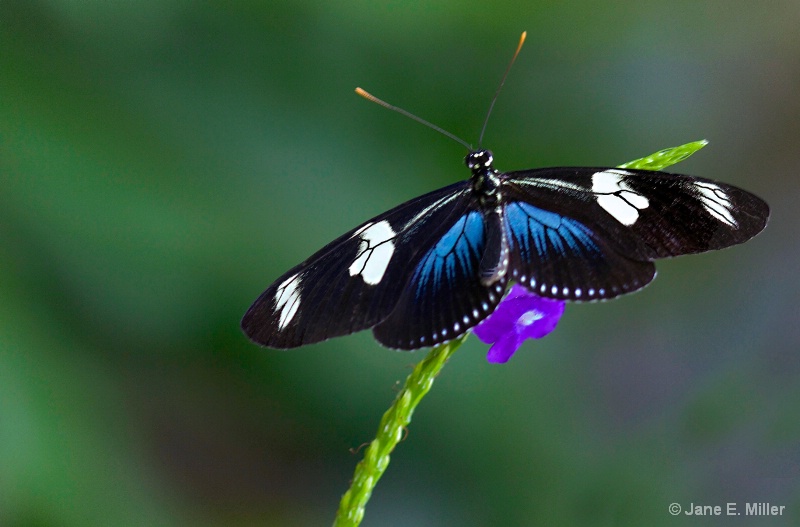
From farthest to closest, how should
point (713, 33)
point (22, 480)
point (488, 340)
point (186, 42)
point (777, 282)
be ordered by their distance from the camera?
point (713, 33)
point (777, 282)
point (186, 42)
point (22, 480)
point (488, 340)

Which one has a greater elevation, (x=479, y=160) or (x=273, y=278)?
(x=273, y=278)

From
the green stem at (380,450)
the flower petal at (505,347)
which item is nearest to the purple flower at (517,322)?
the flower petal at (505,347)

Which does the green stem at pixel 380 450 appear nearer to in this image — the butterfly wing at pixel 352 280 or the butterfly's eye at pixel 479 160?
the butterfly wing at pixel 352 280

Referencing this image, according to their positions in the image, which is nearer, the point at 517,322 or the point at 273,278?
the point at 517,322

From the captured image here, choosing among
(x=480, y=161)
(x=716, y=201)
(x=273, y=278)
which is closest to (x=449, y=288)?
(x=480, y=161)

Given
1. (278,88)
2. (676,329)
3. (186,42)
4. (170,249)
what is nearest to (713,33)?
(676,329)

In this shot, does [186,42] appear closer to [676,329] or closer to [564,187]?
[564,187]

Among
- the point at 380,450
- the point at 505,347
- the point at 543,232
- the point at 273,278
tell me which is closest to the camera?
the point at 380,450

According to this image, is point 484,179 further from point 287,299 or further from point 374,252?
point 287,299
